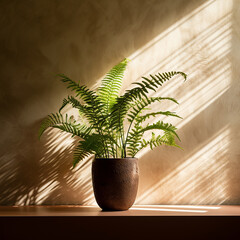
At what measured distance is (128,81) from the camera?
3.15m

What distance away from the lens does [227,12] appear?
321 centimetres

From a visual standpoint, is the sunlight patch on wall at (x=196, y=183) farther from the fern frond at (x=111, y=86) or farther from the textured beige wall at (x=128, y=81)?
the fern frond at (x=111, y=86)

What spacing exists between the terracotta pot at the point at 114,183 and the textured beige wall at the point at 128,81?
0.49 m

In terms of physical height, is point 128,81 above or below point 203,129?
above

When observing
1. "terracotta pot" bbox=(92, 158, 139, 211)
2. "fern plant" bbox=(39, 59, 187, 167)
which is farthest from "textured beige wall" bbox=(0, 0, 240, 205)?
"terracotta pot" bbox=(92, 158, 139, 211)

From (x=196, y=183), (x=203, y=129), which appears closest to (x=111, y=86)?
(x=203, y=129)

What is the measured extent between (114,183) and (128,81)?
1.13 meters

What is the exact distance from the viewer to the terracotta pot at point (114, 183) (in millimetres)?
2578

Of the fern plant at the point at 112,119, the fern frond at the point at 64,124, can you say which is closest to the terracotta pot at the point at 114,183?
the fern plant at the point at 112,119

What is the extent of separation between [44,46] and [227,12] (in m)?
2.01

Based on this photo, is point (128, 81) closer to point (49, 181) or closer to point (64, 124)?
point (64, 124)
